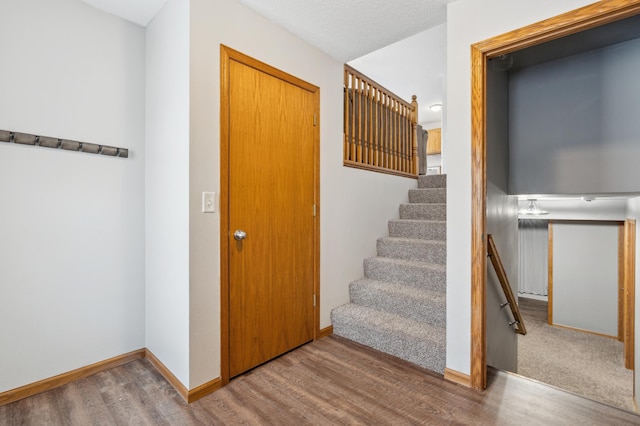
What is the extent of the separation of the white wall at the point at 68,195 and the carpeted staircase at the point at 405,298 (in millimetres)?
1819

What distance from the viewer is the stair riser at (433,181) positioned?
13.1 ft

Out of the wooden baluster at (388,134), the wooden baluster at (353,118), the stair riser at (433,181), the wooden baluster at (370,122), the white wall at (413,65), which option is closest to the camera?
the wooden baluster at (353,118)

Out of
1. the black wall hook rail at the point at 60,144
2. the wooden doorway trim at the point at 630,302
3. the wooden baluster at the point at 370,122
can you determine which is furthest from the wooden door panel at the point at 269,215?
the wooden doorway trim at the point at 630,302

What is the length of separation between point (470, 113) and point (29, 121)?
2.76 meters

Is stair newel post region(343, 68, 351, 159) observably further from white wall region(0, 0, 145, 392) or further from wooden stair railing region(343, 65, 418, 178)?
white wall region(0, 0, 145, 392)

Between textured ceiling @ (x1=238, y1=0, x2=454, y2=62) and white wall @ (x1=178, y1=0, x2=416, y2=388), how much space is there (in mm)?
111

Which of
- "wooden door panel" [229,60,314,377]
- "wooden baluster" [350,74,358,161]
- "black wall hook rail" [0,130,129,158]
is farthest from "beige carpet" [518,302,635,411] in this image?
"black wall hook rail" [0,130,129,158]

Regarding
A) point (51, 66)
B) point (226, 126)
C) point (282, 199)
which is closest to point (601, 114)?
point (282, 199)

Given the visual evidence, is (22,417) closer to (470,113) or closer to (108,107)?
(108,107)

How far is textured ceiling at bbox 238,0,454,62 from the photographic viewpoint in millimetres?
2020

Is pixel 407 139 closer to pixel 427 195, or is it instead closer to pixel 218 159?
pixel 427 195

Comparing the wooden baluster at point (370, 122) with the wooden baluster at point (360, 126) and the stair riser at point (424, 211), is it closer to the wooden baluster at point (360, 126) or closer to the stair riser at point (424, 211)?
the wooden baluster at point (360, 126)

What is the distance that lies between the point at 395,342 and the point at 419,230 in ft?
4.51

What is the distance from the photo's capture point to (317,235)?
261cm
